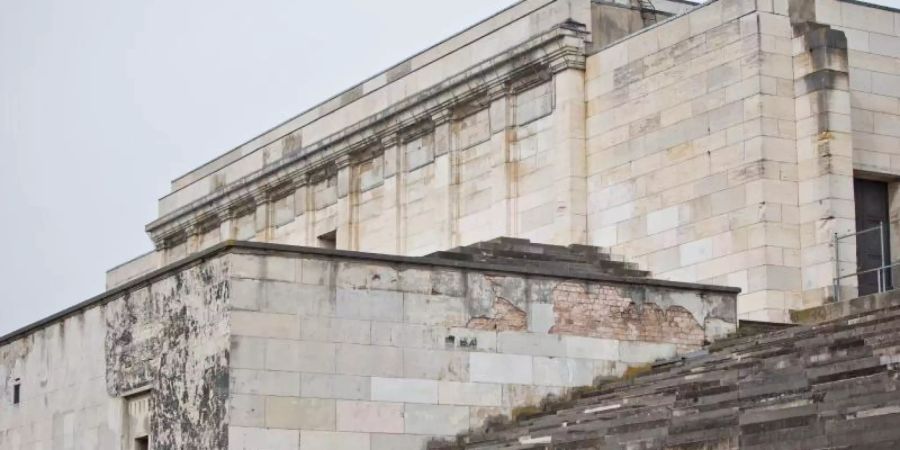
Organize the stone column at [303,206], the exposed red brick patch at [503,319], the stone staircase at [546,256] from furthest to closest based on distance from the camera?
the stone column at [303,206] < the stone staircase at [546,256] < the exposed red brick patch at [503,319]

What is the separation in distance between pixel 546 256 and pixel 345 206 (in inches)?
444

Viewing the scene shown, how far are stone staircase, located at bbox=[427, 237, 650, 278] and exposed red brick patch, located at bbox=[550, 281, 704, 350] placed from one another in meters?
3.54

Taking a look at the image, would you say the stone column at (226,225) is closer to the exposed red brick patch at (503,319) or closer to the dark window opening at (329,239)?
the dark window opening at (329,239)

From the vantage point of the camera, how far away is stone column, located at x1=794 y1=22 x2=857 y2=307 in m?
32.6

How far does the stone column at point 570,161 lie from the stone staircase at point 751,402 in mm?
8502

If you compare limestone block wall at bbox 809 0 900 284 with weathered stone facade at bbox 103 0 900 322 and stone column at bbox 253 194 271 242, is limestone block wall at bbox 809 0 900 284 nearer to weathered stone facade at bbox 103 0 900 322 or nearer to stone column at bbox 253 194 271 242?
weathered stone facade at bbox 103 0 900 322

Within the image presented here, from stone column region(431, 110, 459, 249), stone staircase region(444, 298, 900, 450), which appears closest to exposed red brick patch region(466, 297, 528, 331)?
stone staircase region(444, 298, 900, 450)

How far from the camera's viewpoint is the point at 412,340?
2817cm

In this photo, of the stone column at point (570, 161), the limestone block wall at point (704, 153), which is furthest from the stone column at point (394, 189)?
the limestone block wall at point (704, 153)

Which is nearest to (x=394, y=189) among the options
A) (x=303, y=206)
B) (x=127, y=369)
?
(x=303, y=206)

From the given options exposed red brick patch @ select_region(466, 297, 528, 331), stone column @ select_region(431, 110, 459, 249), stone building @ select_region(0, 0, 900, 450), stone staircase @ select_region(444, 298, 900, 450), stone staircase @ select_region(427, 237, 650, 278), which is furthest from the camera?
stone column @ select_region(431, 110, 459, 249)

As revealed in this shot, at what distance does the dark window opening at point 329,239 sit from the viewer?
46.0 m

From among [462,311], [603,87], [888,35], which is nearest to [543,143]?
[603,87]

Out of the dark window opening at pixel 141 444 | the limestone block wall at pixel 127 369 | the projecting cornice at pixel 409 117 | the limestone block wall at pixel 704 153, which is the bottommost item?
the dark window opening at pixel 141 444
